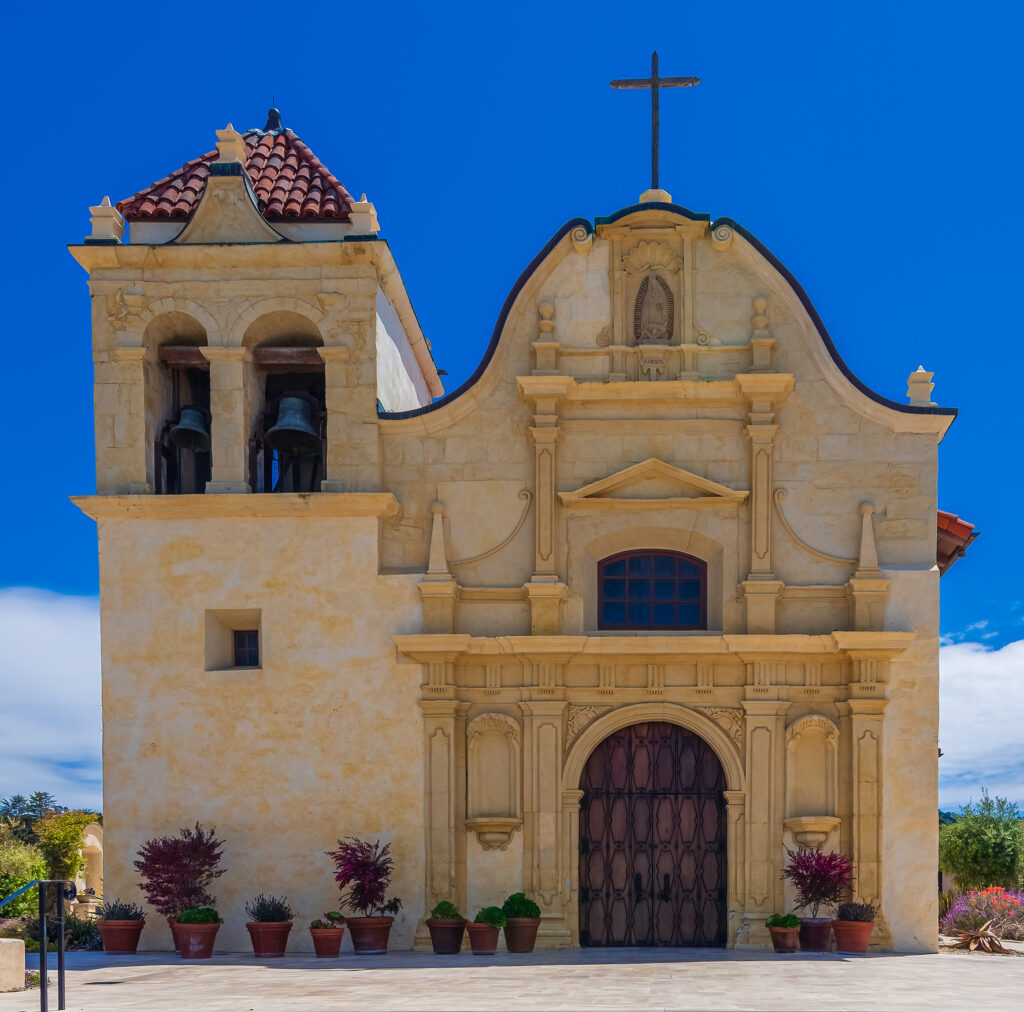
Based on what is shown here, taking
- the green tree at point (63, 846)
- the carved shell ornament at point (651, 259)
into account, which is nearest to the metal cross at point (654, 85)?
the carved shell ornament at point (651, 259)

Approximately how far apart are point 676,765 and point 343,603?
16.7ft

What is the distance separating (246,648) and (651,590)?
5.78m

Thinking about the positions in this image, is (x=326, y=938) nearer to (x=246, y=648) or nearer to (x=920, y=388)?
(x=246, y=648)

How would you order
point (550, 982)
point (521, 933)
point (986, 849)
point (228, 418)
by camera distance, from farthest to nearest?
1. point (986, 849)
2. point (228, 418)
3. point (521, 933)
4. point (550, 982)

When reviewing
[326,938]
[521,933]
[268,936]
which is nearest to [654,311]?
[521,933]

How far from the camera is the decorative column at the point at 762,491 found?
20281 mm

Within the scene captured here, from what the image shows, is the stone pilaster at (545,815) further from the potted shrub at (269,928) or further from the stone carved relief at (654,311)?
the stone carved relief at (654,311)

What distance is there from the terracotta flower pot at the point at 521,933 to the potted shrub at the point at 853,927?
12.5ft

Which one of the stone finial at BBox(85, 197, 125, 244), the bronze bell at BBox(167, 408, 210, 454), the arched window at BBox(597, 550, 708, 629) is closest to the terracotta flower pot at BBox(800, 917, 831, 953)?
A: the arched window at BBox(597, 550, 708, 629)

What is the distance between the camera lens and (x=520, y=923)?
19.0 metres

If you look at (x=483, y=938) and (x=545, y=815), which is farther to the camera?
(x=545, y=815)

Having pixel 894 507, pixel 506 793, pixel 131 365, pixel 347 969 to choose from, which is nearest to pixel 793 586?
pixel 894 507

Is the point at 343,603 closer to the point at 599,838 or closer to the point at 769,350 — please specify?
the point at 599,838

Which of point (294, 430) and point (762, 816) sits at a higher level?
point (294, 430)
